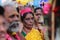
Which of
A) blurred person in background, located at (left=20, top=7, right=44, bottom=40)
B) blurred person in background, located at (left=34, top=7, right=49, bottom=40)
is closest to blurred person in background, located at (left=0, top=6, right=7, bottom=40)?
blurred person in background, located at (left=20, top=7, right=44, bottom=40)

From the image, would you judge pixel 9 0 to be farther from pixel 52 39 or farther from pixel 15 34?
pixel 52 39

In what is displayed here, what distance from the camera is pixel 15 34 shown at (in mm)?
1538

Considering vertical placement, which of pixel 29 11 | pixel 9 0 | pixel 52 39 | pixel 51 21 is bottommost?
pixel 52 39

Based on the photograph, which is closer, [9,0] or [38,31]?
[9,0]

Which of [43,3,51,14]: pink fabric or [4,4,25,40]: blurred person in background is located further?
[43,3,51,14]: pink fabric

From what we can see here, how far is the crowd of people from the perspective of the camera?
1.49 metres

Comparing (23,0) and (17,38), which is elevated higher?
(23,0)

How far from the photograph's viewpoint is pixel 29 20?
1580mm

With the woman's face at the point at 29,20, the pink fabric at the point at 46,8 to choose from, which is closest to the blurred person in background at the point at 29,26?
the woman's face at the point at 29,20

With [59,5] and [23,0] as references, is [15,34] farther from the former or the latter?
[59,5]

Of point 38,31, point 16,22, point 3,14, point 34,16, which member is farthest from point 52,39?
point 3,14

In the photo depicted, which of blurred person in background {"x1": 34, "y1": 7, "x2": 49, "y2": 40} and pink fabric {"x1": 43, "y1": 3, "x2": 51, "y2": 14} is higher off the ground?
pink fabric {"x1": 43, "y1": 3, "x2": 51, "y2": 14}

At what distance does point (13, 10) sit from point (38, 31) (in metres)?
0.29

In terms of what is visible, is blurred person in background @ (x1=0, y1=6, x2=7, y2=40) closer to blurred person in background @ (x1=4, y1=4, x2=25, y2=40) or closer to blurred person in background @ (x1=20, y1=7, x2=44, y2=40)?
blurred person in background @ (x1=4, y1=4, x2=25, y2=40)
